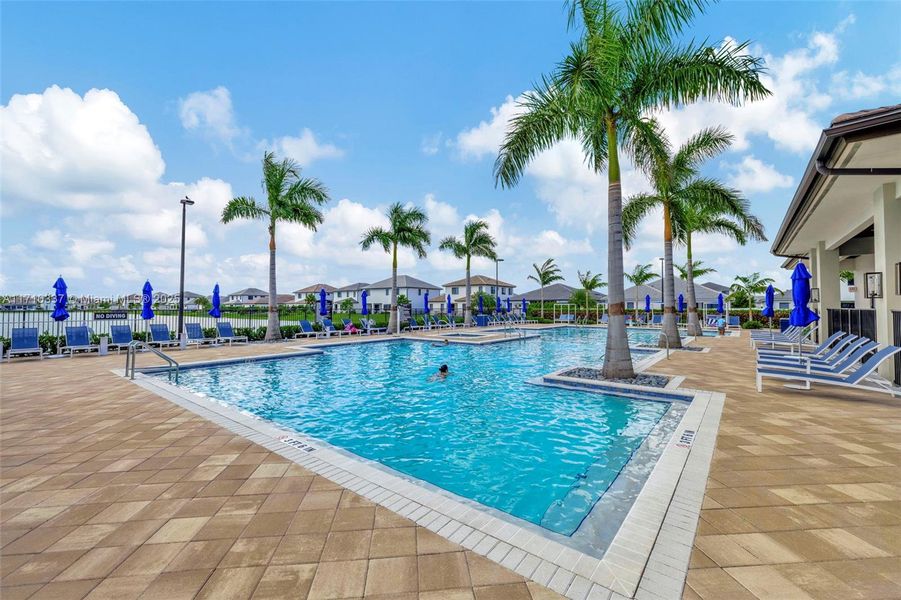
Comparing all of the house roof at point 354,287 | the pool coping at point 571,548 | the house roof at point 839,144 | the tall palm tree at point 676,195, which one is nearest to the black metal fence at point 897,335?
the house roof at point 839,144

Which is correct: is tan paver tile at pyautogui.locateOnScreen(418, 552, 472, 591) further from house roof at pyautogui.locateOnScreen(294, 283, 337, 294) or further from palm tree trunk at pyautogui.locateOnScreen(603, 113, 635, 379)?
house roof at pyautogui.locateOnScreen(294, 283, 337, 294)

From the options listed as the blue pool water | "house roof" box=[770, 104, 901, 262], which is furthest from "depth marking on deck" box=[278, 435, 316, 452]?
"house roof" box=[770, 104, 901, 262]

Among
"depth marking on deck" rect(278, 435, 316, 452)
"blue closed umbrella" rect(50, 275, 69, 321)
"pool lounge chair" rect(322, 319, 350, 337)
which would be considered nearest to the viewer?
"depth marking on deck" rect(278, 435, 316, 452)

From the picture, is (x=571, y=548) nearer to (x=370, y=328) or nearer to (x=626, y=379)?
(x=626, y=379)

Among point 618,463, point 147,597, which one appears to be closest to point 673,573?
point 618,463

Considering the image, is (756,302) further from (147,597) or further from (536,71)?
(147,597)

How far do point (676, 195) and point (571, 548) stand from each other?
16.5 meters

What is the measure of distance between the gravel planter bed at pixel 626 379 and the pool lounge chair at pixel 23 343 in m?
17.1

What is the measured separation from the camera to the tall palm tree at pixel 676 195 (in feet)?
49.4

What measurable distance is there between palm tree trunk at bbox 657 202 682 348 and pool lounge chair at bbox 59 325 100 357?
21479 mm

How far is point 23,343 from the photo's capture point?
503 inches

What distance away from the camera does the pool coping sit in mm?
2299

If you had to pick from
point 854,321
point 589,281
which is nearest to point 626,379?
point 854,321

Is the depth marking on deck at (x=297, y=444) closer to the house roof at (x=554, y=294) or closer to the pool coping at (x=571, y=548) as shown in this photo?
the pool coping at (x=571, y=548)
